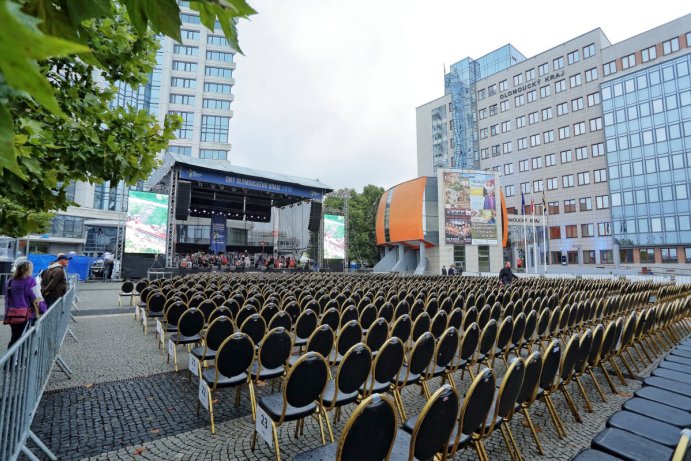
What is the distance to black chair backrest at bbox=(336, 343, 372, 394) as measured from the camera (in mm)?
3111

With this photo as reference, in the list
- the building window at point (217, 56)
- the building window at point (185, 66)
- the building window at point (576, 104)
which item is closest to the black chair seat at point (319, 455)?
A: the building window at point (576, 104)

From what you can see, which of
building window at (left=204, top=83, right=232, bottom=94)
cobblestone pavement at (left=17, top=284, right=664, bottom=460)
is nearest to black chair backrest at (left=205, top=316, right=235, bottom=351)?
cobblestone pavement at (left=17, top=284, right=664, bottom=460)

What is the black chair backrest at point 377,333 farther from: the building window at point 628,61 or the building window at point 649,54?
the building window at point 628,61

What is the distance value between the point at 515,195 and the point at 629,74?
Answer: 15.8 m

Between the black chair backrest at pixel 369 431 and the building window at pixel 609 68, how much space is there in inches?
1850

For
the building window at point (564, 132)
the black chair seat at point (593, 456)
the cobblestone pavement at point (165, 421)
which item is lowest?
the cobblestone pavement at point (165, 421)

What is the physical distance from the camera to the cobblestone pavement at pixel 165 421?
10.0ft

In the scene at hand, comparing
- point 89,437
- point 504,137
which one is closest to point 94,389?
point 89,437

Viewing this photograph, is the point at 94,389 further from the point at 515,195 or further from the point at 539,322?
the point at 515,195

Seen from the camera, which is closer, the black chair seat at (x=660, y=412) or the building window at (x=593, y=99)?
the black chair seat at (x=660, y=412)

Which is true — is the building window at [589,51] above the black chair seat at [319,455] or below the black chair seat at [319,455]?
above

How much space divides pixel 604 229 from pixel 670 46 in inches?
698

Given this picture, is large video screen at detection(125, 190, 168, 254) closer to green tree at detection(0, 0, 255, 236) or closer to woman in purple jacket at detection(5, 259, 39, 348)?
woman in purple jacket at detection(5, 259, 39, 348)

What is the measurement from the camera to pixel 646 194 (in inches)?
1289
